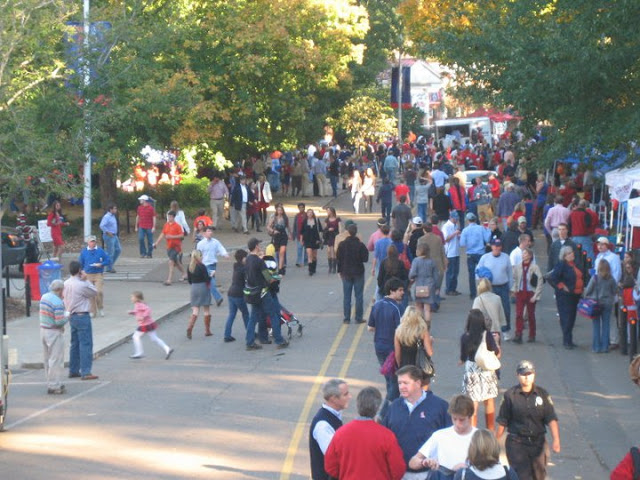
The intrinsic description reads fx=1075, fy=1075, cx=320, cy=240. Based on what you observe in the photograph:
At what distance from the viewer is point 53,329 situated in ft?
46.7

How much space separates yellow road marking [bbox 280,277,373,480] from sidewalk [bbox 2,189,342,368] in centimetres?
370

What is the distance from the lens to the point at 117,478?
1052 centimetres

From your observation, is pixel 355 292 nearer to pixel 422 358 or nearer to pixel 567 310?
pixel 567 310

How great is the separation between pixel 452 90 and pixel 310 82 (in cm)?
489

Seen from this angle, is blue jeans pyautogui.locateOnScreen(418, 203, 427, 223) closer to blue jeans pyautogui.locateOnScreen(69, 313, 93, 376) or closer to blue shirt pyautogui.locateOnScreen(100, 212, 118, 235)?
blue shirt pyautogui.locateOnScreen(100, 212, 118, 235)

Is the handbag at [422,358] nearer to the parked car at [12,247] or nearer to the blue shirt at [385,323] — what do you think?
the blue shirt at [385,323]

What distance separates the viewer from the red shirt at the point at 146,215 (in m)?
27.0

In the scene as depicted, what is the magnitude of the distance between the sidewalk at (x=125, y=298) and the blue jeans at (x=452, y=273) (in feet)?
14.7

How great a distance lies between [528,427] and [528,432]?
0.04 metres

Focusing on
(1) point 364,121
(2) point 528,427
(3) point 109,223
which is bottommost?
(2) point 528,427

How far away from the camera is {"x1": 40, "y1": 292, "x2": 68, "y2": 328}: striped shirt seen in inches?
558

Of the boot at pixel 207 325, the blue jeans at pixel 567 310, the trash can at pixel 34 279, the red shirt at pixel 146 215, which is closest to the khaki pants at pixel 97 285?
the trash can at pixel 34 279

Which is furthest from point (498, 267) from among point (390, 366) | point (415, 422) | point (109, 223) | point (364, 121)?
point (364, 121)

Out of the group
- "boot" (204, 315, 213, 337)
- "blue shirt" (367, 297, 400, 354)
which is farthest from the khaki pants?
"blue shirt" (367, 297, 400, 354)
